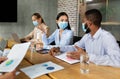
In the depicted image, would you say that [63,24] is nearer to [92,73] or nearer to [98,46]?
[98,46]

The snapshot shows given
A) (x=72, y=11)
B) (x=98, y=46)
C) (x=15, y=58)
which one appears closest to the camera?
(x=15, y=58)

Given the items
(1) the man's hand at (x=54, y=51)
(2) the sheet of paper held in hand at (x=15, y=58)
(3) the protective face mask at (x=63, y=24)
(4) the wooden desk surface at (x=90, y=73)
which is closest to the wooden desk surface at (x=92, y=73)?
(4) the wooden desk surface at (x=90, y=73)

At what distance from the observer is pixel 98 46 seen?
1.92m

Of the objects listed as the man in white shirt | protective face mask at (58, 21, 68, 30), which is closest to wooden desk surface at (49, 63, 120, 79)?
the man in white shirt

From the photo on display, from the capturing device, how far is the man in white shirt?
1.51 metres

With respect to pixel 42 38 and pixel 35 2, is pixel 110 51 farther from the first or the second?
pixel 35 2

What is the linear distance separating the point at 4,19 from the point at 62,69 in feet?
12.7

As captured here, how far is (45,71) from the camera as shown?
1311 mm

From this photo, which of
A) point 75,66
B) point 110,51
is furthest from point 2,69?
point 110,51

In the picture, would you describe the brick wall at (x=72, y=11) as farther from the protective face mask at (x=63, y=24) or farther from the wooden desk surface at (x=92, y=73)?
the wooden desk surface at (x=92, y=73)

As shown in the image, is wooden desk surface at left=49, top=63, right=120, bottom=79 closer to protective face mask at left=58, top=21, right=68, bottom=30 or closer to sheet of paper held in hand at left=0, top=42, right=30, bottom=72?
sheet of paper held in hand at left=0, top=42, right=30, bottom=72

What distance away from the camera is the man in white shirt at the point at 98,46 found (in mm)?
1512

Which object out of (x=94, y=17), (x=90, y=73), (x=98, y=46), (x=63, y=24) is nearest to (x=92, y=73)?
(x=90, y=73)

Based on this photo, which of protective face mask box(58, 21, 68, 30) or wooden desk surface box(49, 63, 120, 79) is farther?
protective face mask box(58, 21, 68, 30)
